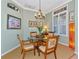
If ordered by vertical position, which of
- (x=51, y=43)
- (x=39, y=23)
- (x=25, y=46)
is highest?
(x=39, y=23)

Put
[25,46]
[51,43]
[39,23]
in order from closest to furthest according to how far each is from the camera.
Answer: [51,43]
[25,46]
[39,23]

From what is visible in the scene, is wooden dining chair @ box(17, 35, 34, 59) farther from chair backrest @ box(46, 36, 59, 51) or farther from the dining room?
chair backrest @ box(46, 36, 59, 51)

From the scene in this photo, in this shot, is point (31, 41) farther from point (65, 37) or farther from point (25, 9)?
point (25, 9)

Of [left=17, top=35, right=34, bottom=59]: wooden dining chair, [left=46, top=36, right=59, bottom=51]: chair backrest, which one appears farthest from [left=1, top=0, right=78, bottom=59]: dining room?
[left=46, top=36, right=59, bottom=51]: chair backrest

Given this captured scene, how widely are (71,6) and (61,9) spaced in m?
1.50

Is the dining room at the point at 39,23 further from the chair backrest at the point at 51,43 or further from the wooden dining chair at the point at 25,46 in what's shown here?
the chair backrest at the point at 51,43

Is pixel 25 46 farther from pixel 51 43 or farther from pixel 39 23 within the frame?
pixel 39 23

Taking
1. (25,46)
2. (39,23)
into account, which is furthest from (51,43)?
(39,23)

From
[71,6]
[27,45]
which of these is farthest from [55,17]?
[27,45]

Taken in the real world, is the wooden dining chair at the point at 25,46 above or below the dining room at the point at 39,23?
below

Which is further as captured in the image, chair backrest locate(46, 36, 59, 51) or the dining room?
the dining room

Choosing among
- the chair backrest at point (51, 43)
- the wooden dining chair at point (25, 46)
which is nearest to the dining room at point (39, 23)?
the wooden dining chair at point (25, 46)

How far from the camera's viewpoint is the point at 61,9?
778cm

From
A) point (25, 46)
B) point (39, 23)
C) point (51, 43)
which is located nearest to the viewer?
point (51, 43)
